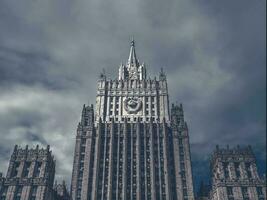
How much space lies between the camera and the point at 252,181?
11725cm

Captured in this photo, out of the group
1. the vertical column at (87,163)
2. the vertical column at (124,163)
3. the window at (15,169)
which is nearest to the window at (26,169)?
the window at (15,169)

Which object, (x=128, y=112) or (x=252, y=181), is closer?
(x=252, y=181)

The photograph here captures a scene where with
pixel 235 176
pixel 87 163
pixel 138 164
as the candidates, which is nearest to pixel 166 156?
pixel 138 164

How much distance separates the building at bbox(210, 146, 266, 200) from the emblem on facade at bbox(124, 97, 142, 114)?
38577 millimetres

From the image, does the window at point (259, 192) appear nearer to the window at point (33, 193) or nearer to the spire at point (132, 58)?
the window at point (33, 193)

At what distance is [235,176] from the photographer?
11981cm

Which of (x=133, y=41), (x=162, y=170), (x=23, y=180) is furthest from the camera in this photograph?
(x=133, y=41)

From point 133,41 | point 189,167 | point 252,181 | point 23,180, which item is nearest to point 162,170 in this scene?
point 189,167

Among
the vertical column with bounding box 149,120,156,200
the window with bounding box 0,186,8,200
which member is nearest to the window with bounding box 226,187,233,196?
the vertical column with bounding box 149,120,156,200

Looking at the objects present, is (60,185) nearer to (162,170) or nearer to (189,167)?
(162,170)

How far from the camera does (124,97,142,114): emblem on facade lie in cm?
14875

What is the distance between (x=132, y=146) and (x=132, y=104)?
22.6 meters

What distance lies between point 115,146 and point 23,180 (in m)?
36.8

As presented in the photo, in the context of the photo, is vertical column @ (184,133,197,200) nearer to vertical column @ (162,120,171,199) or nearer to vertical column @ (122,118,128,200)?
vertical column @ (162,120,171,199)
